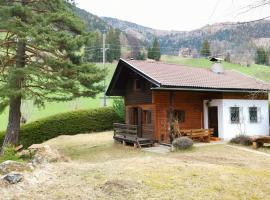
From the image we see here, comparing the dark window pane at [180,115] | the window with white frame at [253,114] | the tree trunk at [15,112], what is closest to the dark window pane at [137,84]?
the dark window pane at [180,115]

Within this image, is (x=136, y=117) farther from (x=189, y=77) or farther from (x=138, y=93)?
(x=189, y=77)

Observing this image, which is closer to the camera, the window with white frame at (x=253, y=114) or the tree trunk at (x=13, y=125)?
the tree trunk at (x=13, y=125)

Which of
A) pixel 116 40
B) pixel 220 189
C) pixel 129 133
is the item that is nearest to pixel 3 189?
Answer: pixel 220 189

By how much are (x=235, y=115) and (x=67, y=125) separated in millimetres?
13573

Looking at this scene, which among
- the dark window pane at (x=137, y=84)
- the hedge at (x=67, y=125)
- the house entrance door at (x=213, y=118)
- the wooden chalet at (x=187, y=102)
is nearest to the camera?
the wooden chalet at (x=187, y=102)

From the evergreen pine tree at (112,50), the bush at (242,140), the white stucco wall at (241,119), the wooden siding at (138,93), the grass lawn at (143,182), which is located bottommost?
the bush at (242,140)

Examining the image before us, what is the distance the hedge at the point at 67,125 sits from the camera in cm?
2659

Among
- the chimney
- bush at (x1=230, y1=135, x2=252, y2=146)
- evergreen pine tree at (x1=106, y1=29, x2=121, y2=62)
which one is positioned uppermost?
evergreen pine tree at (x1=106, y1=29, x2=121, y2=62)

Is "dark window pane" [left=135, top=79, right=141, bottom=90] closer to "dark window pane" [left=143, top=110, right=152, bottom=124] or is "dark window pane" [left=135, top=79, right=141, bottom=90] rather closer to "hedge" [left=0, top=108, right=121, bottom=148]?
"dark window pane" [left=143, top=110, right=152, bottom=124]

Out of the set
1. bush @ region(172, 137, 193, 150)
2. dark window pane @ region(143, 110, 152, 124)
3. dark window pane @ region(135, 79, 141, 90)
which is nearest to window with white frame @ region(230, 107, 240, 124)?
dark window pane @ region(143, 110, 152, 124)

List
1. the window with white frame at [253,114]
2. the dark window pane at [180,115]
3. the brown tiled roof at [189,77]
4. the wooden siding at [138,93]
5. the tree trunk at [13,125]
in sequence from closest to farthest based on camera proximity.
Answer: the tree trunk at [13,125], the brown tiled roof at [189,77], the wooden siding at [138,93], the dark window pane at [180,115], the window with white frame at [253,114]

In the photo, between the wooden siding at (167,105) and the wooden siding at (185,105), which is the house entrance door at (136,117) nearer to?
the wooden siding at (167,105)

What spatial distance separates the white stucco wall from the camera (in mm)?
21547

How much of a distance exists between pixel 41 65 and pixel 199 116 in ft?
33.5
